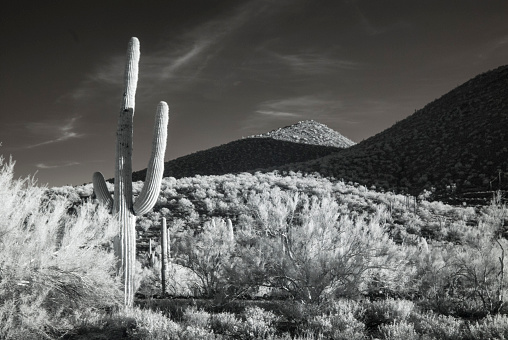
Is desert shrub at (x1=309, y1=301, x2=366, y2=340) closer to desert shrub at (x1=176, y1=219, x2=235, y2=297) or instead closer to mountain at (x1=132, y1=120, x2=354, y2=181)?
desert shrub at (x1=176, y1=219, x2=235, y2=297)

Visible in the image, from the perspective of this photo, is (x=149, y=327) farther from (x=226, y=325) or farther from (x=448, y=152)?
(x=448, y=152)

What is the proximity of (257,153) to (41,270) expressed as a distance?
184 ft

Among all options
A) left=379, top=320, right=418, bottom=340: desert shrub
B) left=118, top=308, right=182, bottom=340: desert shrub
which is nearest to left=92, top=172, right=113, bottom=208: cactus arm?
left=118, top=308, right=182, bottom=340: desert shrub

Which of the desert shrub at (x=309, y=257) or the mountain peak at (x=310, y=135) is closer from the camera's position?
the desert shrub at (x=309, y=257)

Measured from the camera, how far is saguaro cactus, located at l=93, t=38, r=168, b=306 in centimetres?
967

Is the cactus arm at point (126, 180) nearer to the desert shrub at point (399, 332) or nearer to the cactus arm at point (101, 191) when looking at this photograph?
the cactus arm at point (101, 191)

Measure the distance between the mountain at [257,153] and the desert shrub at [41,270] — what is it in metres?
42.6

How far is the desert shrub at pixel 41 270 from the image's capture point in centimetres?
671

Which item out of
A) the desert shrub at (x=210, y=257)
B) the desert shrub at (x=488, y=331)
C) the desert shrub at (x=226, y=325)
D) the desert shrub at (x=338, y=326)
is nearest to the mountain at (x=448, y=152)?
the desert shrub at (x=210, y=257)

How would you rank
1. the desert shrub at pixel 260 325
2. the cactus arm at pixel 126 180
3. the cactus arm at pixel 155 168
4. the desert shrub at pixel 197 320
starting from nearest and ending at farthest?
the desert shrub at pixel 260 325 → the desert shrub at pixel 197 320 → the cactus arm at pixel 126 180 → the cactus arm at pixel 155 168

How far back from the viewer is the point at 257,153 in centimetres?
6284

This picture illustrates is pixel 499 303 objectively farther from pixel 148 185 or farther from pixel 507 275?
pixel 148 185

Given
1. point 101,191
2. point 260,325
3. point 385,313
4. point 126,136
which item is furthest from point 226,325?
point 126,136

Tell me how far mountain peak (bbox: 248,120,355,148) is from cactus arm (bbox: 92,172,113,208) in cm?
5913
